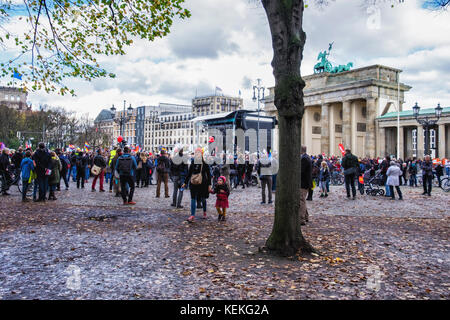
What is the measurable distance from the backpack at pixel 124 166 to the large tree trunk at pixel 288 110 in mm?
8424

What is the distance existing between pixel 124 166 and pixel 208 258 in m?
8.16

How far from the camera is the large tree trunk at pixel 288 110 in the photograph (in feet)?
22.9

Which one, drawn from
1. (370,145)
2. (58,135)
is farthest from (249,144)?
(58,135)

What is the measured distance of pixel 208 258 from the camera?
7.07 metres

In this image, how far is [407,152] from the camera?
60562mm

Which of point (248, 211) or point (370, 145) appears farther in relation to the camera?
point (370, 145)

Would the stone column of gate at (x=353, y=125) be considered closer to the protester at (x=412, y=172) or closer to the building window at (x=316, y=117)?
the building window at (x=316, y=117)

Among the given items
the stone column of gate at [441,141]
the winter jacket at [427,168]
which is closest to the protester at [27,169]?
the winter jacket at [427,168]
